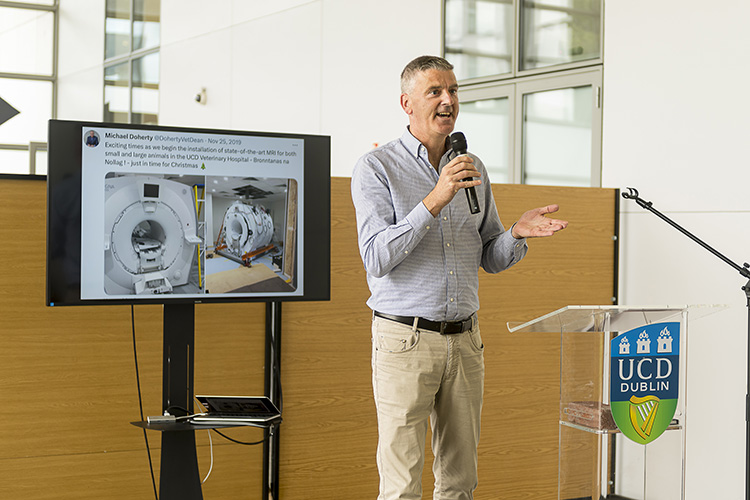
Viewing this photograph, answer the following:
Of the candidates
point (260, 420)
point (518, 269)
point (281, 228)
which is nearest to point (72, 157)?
point (281, 228)

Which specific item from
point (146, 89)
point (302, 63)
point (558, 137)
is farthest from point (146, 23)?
point (558, 137)

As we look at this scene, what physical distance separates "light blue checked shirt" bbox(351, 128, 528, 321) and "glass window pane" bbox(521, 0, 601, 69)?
2511mm

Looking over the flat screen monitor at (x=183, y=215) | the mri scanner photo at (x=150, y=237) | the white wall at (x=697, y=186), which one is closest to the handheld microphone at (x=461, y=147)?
the flat screen monitor at (x=183, y=215)

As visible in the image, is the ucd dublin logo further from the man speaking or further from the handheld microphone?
the handheld microphone

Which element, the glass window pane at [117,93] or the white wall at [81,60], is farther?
the white wall at [81,60]

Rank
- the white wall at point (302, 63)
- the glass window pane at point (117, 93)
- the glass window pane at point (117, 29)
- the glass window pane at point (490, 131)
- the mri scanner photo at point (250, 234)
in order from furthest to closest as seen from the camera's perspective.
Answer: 1. the glass window pane at point (117, 29)
2. the glass window pane at point (117, 93)
3. the white wall at point (302, 63)
4. the glass window pane at point (490, 131)
5. the mri scanner photo at point (250, 234)

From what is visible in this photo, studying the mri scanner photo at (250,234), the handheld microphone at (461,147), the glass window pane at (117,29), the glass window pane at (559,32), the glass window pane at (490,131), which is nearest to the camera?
the handheld microphone at (461,147)

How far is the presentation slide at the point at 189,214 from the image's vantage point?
2.49m

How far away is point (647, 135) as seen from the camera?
4105mm

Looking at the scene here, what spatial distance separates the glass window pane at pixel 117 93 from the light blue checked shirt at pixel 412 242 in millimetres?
8964

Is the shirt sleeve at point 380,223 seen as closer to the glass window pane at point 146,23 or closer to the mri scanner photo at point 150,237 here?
the mri scanner photo at point 150,237

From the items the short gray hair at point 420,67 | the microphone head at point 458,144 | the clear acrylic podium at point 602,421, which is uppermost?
the short gray hair at point 420,67

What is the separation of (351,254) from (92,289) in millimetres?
1276

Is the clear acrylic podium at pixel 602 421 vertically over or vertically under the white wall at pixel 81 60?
under
